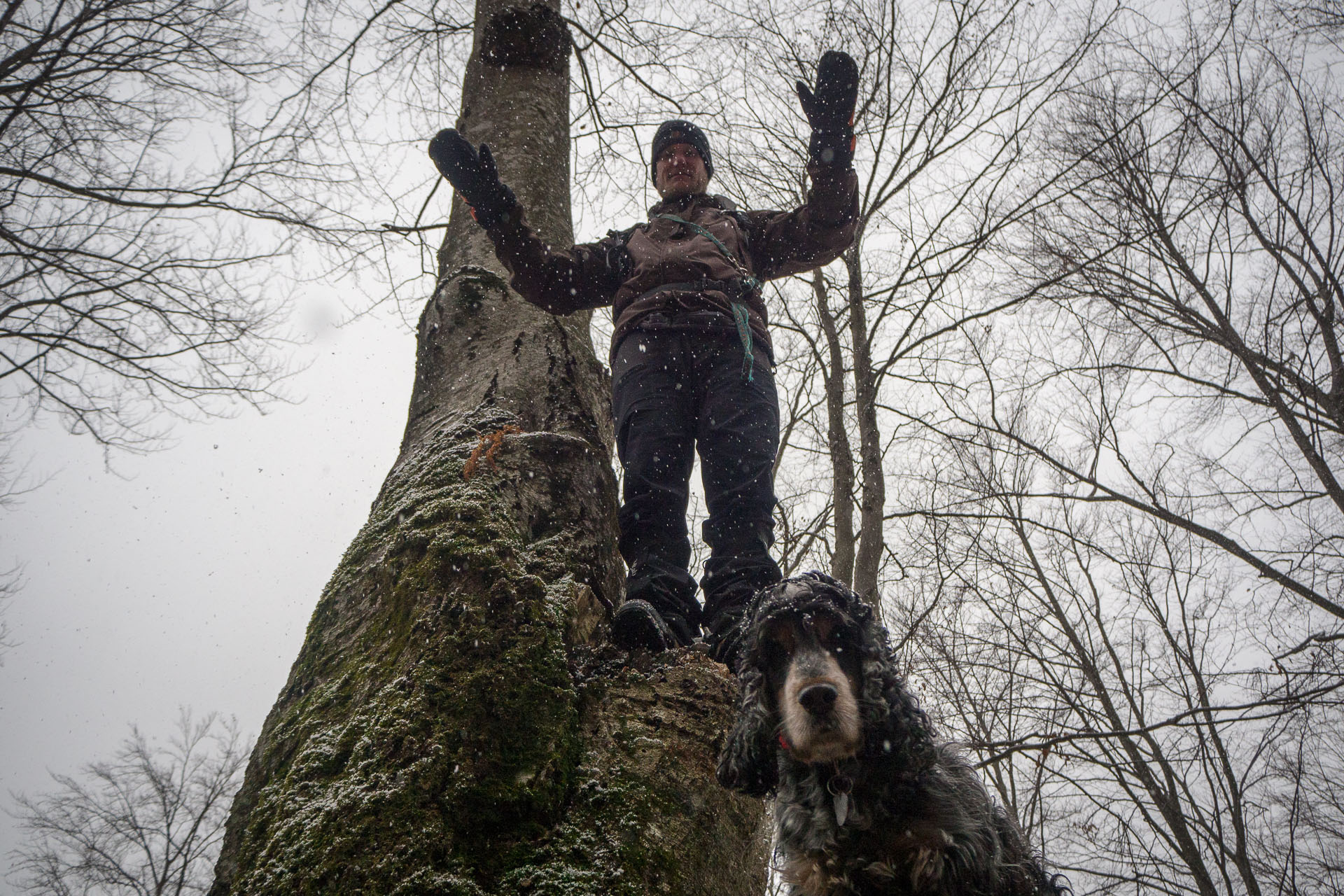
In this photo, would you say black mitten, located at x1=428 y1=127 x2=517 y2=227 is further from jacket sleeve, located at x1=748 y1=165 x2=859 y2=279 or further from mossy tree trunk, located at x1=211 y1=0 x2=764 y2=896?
jacket sleeve, located at x1=748 y1=165 x2=859 y2=279

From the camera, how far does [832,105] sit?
2631 millimetres

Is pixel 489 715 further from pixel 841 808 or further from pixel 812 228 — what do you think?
pixel 812 228

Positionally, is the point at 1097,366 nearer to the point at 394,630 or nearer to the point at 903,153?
the point at 903,153

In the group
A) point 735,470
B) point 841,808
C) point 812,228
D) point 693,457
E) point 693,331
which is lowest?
point 841,808

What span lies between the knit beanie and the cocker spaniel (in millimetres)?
2522

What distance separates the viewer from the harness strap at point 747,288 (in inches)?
109

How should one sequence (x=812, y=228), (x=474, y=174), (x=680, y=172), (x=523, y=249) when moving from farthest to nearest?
(x=680, y=172) → (x=812, y=228) → (x=523, y=249) → (x=474, y=174)

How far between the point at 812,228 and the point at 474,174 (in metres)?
1.47

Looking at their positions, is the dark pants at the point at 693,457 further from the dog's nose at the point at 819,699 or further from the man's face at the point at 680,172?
the man's face at the point at 680,172

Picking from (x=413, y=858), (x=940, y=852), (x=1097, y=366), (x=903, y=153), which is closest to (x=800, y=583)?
(x=940, y=852)

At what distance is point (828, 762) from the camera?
1.65 m

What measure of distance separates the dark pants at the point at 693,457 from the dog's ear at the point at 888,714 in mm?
590

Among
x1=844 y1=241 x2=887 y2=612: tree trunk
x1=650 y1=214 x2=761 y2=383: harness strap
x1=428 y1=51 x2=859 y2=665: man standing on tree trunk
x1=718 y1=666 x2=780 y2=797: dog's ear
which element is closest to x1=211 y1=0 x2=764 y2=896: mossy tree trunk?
x1=718 y1=666 x2=780 y2=797: dog's ear

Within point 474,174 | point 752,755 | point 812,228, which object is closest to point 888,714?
point 752,755
